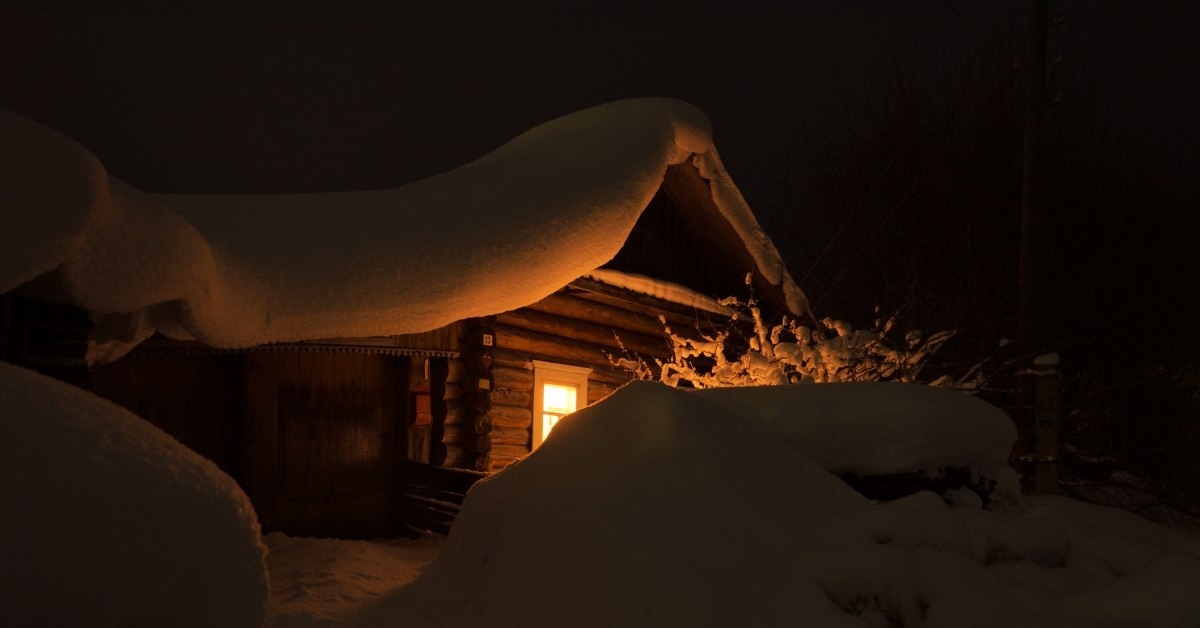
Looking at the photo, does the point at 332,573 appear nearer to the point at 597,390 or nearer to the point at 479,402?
the point at 479,402

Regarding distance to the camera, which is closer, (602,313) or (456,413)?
(456,413)

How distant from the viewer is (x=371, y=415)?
31.2 ft

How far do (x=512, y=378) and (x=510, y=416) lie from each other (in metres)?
0.43

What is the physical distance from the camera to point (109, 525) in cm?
268

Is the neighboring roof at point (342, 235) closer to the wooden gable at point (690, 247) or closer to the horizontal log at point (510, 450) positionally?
the wooden gable at point (690, 247)

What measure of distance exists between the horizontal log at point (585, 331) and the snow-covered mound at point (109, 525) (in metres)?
6.71

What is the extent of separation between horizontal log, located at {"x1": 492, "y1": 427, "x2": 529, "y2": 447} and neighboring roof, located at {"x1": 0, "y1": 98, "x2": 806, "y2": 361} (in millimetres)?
2308

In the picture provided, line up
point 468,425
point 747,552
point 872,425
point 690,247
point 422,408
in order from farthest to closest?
point 690,247, point 468,425, point 422,408, point 872,425, point 747,552

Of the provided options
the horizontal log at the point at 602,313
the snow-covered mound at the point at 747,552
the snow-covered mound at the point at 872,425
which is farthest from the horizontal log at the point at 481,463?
the snow-covered mound at the point at 872,425

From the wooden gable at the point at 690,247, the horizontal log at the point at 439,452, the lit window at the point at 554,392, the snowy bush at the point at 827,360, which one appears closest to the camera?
the snowy bush at the point at 827,360

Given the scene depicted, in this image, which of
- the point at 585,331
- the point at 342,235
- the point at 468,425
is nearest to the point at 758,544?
the point at 342,235

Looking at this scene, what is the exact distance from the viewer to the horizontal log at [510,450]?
1005cm

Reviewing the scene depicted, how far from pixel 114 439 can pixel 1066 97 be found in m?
18.5

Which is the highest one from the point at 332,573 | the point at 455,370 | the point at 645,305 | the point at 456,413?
the point at 645,305
